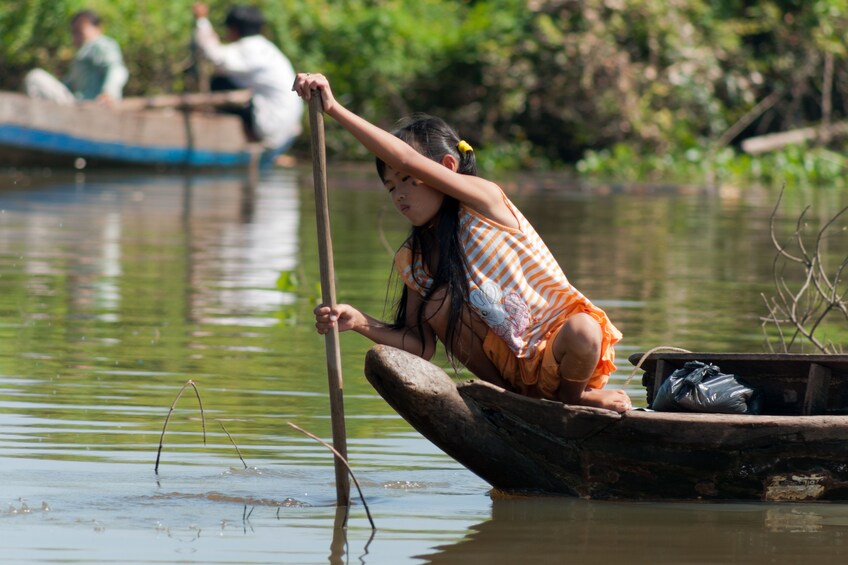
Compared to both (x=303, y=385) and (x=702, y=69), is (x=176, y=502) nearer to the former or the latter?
(x=303, y=385)

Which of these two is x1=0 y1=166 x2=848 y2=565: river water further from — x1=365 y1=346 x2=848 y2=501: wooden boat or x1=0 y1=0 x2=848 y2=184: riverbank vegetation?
x1=0 y1=0 x2=848 y2=184: riverbank vegetation

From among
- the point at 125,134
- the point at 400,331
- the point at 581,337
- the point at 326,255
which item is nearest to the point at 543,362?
the point at 581,337

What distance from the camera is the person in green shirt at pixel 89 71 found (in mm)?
18641

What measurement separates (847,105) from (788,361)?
18.8 meters

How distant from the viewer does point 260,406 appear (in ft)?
19.6

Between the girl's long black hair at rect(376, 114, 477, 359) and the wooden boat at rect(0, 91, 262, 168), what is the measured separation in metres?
13.8

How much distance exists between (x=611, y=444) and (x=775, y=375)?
3.27ft

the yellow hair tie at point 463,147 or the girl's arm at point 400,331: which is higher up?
the yellow hair tie at point 463,147

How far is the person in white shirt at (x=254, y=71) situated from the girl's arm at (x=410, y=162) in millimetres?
14565

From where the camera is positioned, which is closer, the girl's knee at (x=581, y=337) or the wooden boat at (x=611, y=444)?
the wooden boat at (x=611, y=444)

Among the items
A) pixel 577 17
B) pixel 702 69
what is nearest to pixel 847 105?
pixel 702 69

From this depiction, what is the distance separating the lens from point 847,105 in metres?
23.3

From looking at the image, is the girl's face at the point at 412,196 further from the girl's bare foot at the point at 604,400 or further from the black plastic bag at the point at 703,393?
the black plastic bag at the point at 703,393

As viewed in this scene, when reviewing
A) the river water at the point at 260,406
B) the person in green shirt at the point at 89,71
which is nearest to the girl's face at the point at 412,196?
the river water at the point at 260,406
